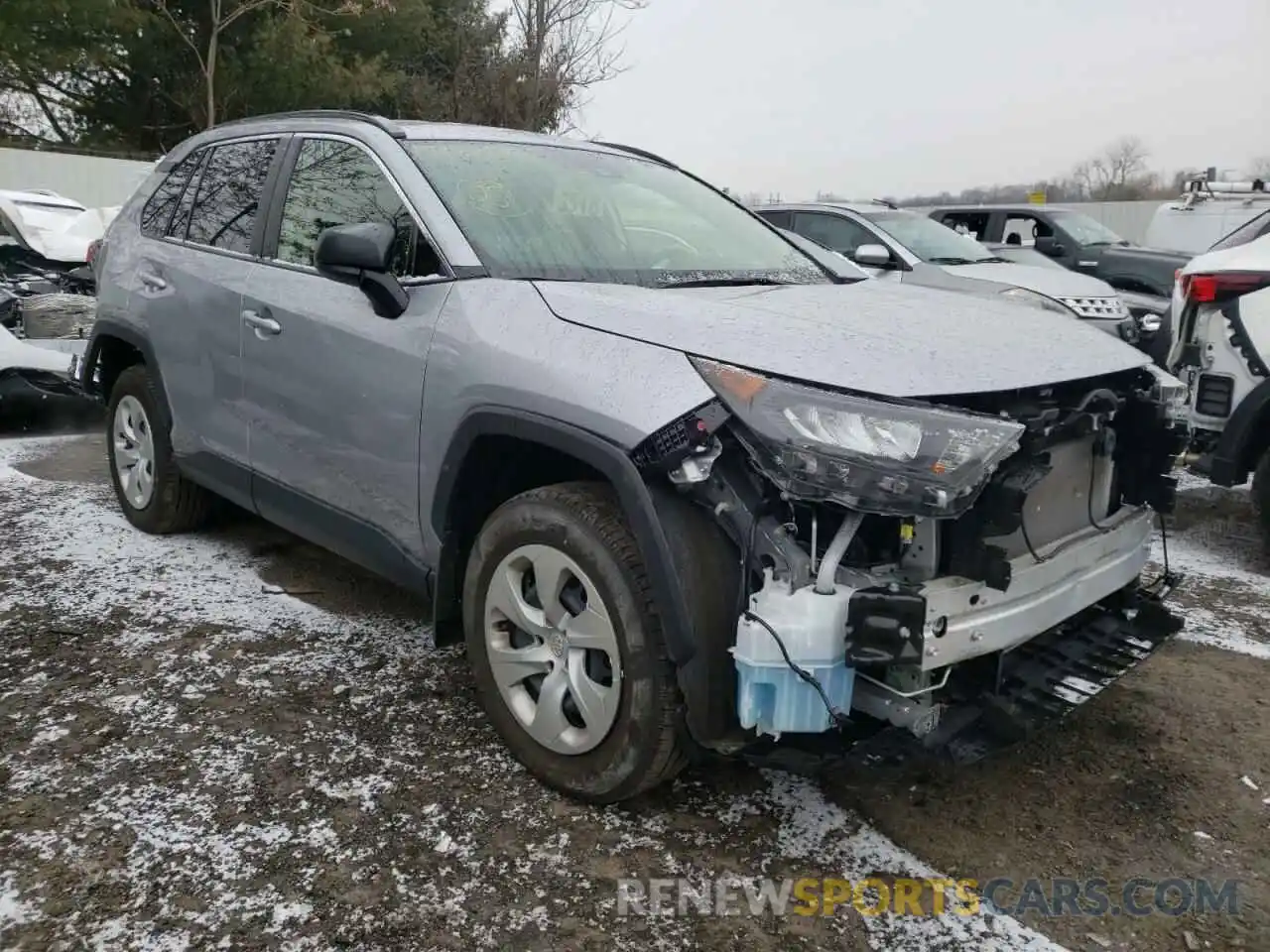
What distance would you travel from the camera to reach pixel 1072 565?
268cm

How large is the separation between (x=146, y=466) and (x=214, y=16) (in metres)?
13.4

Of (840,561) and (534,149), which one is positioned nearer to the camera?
(840,561)

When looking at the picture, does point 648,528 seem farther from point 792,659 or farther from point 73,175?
point 73,175

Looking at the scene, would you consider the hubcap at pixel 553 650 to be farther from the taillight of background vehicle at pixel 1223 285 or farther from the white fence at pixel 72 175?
the white fence at pixel 72 175

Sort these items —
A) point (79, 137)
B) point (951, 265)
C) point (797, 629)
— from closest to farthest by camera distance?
1. point (797, 629)
2. point (951, 265)
3. point (79, 137)

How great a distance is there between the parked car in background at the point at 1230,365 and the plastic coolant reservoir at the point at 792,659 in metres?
3.46

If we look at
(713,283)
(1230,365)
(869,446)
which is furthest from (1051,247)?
(869,446)

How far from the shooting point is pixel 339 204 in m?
3.47

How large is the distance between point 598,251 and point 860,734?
1653 millimetres

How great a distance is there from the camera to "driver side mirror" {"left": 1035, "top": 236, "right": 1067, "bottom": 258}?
482 inches

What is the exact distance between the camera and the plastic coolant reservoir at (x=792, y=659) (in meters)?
2.16

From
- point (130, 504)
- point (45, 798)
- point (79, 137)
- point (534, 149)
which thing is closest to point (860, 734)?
point (45, 798)

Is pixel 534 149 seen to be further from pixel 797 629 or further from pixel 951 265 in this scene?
pixel 951 265

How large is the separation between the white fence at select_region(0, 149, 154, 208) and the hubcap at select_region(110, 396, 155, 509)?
1646 centimetres
